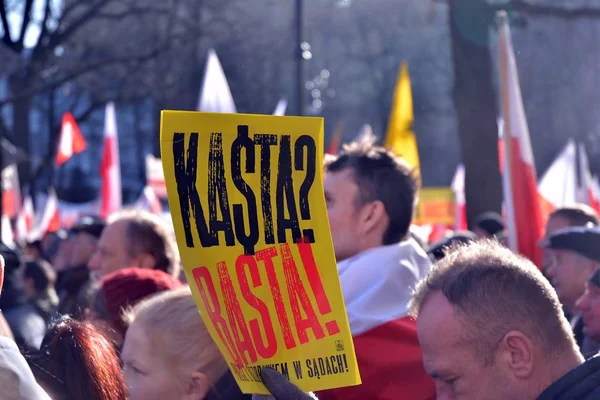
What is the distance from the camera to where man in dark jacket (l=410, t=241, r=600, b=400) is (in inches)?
81.7

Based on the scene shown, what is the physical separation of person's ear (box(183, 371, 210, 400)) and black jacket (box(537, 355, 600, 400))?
1002 mm

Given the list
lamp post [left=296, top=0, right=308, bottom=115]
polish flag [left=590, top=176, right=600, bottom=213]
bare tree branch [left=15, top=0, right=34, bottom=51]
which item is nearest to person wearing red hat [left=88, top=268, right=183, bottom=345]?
lamp post [left=296, top=0, right=308, bottom=115]

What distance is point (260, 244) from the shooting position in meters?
1.98

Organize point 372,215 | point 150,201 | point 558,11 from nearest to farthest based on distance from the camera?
point 372,215 → point 558,11 → point 150,201

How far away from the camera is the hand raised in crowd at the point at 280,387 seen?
1.95 metres

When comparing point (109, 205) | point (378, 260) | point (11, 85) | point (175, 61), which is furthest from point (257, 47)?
point (378, 260)

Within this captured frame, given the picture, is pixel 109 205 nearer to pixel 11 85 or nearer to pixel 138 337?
pixel 11 85

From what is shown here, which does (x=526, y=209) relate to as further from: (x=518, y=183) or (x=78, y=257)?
(x=78, y=257)

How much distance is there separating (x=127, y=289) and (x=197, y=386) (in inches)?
35.3

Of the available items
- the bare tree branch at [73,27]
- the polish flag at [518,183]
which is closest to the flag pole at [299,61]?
the polish flag at [518,183]

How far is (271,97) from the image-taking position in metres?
32.2

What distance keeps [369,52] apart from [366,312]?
37.4 m

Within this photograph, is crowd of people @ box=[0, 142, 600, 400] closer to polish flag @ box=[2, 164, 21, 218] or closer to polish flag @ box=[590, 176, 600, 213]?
polish flag @ box=[590, 176, 600, 213]

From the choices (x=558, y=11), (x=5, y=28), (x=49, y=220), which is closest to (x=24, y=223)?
(x=49, y=220)
